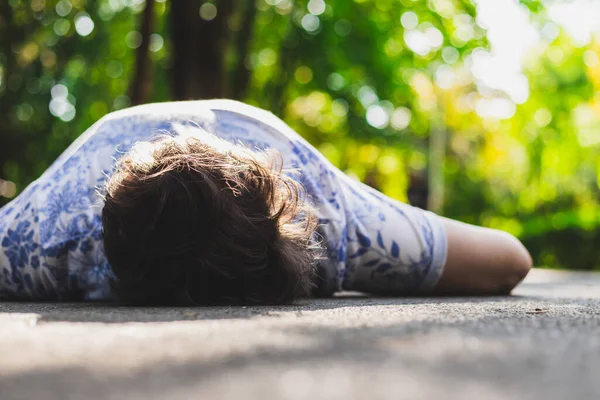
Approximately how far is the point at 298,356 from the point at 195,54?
8.77 meters

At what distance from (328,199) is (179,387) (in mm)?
2061

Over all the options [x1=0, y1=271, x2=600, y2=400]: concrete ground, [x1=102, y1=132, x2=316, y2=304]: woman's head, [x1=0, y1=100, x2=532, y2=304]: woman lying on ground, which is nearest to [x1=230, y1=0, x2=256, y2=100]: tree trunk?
[x1=0, y1=100, x2=532, y2=304]: woman lying on ground

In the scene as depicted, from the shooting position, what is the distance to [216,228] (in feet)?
8.14

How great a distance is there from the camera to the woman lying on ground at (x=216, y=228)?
248 centimetres

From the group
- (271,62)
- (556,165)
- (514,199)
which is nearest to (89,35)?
(271,62)

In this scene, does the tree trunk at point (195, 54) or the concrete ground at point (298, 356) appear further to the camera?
the tree trunk at point (195, 54)

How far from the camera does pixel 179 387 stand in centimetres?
114

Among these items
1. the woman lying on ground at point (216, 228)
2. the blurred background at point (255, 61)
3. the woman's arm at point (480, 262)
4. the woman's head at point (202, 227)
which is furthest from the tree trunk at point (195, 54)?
the woman's head at point (202, 227)

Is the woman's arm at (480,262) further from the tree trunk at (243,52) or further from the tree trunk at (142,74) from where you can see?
the tree trunk at (243,52)

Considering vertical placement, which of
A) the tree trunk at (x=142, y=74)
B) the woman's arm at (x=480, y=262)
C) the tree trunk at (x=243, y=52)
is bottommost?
the woman's arm at (x=480, y=262)

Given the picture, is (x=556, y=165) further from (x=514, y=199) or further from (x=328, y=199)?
(x=328, y=199)

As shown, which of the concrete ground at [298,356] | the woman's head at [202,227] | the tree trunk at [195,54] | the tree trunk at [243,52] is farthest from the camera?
the tree trunk at [243,52]

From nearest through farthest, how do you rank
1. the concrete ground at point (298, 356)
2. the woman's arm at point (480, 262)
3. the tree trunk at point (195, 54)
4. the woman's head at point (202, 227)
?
the concrete ground at point (298, 356), the woman's head at point (202, 227), the woman's arm at point (480, 262), the tree trunk at point (195, 54)

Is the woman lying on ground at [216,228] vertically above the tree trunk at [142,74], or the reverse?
the tree trunk at [142,74]
